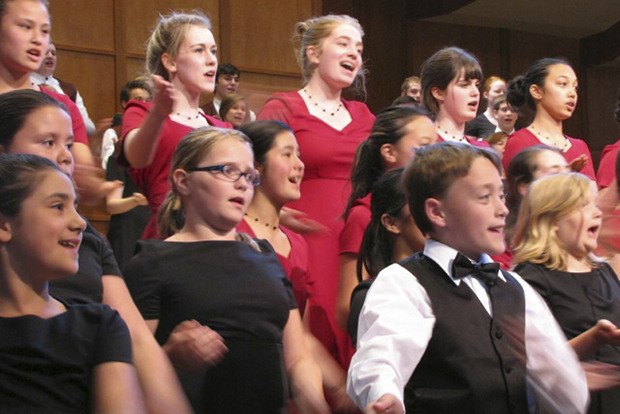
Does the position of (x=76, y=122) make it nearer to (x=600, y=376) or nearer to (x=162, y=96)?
(x=162, y=96)

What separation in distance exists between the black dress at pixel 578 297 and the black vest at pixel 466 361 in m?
0.66

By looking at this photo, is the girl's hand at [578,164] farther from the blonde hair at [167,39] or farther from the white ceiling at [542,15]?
the white ceiling at [542,15]

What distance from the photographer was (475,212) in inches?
102

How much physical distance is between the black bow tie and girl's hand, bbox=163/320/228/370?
542mm

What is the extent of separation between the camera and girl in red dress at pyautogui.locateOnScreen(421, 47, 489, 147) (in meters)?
4.33

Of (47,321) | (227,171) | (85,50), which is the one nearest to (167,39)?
(227,171)

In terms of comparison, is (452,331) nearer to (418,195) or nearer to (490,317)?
(490,317)

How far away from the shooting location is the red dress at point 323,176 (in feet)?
11.8

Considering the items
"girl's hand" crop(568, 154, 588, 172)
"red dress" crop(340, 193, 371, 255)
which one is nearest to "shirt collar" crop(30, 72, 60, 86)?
"red dress" crop(340, 193, 371, 255)

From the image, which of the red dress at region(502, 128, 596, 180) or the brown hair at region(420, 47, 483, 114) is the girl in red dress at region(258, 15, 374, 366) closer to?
the brown hair at region(420, 47, 483, 114)

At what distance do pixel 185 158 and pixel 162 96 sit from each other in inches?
9.5

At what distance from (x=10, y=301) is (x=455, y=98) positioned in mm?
2577

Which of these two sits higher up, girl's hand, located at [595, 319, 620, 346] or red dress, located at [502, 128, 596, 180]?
red dress, located at [502, 128, 596, 180]

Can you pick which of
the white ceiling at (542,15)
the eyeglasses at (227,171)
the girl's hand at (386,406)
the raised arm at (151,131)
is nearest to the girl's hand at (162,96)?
the raised arm at (151,131)
